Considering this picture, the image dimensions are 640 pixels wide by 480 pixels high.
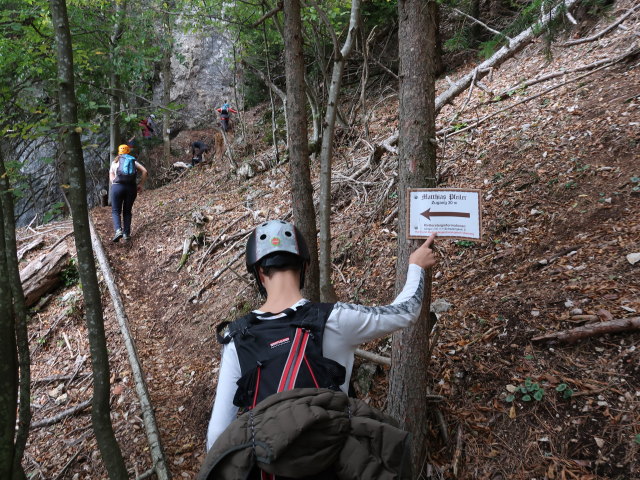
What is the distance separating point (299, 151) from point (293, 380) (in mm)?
3441

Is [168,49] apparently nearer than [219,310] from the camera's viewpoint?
No

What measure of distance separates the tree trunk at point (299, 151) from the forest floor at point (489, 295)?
42.5 inches

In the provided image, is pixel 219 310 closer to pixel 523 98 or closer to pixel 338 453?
pixel 338 453

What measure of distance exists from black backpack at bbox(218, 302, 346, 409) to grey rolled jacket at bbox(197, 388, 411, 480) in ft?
0.44

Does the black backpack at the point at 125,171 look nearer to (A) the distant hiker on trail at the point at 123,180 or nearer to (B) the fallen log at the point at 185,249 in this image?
(A) the distant hiker on trail at the point at 123,180

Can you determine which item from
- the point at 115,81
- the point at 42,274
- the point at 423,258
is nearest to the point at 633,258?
the point at 423,258

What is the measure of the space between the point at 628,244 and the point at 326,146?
3.26 metres

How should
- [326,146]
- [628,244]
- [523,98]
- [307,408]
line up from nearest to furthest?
1. [307,408]
2. [628,244]
3. [326,146]
4. [523,98]

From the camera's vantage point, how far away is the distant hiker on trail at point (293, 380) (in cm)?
140

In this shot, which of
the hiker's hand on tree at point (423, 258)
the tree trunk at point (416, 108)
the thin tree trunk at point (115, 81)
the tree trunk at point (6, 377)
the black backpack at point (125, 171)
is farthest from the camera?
the thin tree trunk at point (115, 81)

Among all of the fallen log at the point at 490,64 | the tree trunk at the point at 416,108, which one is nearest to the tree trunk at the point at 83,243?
the tree trunk at the point at 416,108

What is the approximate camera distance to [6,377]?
286 cm

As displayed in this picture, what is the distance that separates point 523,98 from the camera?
7.82 metres

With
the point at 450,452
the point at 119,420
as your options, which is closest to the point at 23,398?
the point at 119,420
